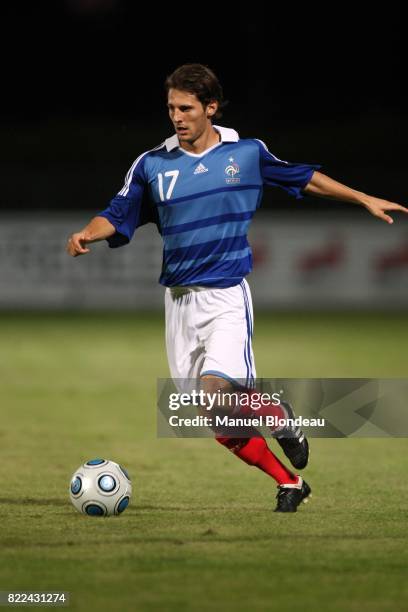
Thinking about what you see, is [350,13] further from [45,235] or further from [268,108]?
[45,235]

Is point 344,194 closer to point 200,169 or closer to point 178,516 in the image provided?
point 200,169

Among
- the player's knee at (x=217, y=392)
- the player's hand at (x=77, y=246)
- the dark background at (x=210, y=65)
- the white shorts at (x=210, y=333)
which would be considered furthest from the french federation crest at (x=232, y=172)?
the dark background at (x=210, y=65)

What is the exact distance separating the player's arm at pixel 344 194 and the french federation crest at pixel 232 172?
0.43 m

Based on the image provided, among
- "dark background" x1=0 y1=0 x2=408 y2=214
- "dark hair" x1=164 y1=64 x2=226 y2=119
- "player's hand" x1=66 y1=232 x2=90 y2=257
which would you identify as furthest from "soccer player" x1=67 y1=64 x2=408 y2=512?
"dark background" x1=0 y1=0 x2=408 y2=214

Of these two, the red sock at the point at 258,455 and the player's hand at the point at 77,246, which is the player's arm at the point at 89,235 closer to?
the player's hand at the point at 77,246

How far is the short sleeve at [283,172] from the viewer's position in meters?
6.82

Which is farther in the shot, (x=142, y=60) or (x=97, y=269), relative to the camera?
(x=142, y=60)

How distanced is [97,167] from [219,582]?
1910cm

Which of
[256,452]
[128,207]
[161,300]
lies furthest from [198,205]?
[161,300]

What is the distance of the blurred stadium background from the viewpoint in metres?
5.41

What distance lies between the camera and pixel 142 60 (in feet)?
95.3

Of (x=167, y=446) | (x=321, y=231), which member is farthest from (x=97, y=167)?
(x=167, y=446)

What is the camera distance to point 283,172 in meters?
6.84

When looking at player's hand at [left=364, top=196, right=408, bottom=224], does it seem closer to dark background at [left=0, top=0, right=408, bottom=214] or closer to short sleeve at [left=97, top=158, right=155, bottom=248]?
short sleeve at [left=97, top=158, right=155, bottom=248]
